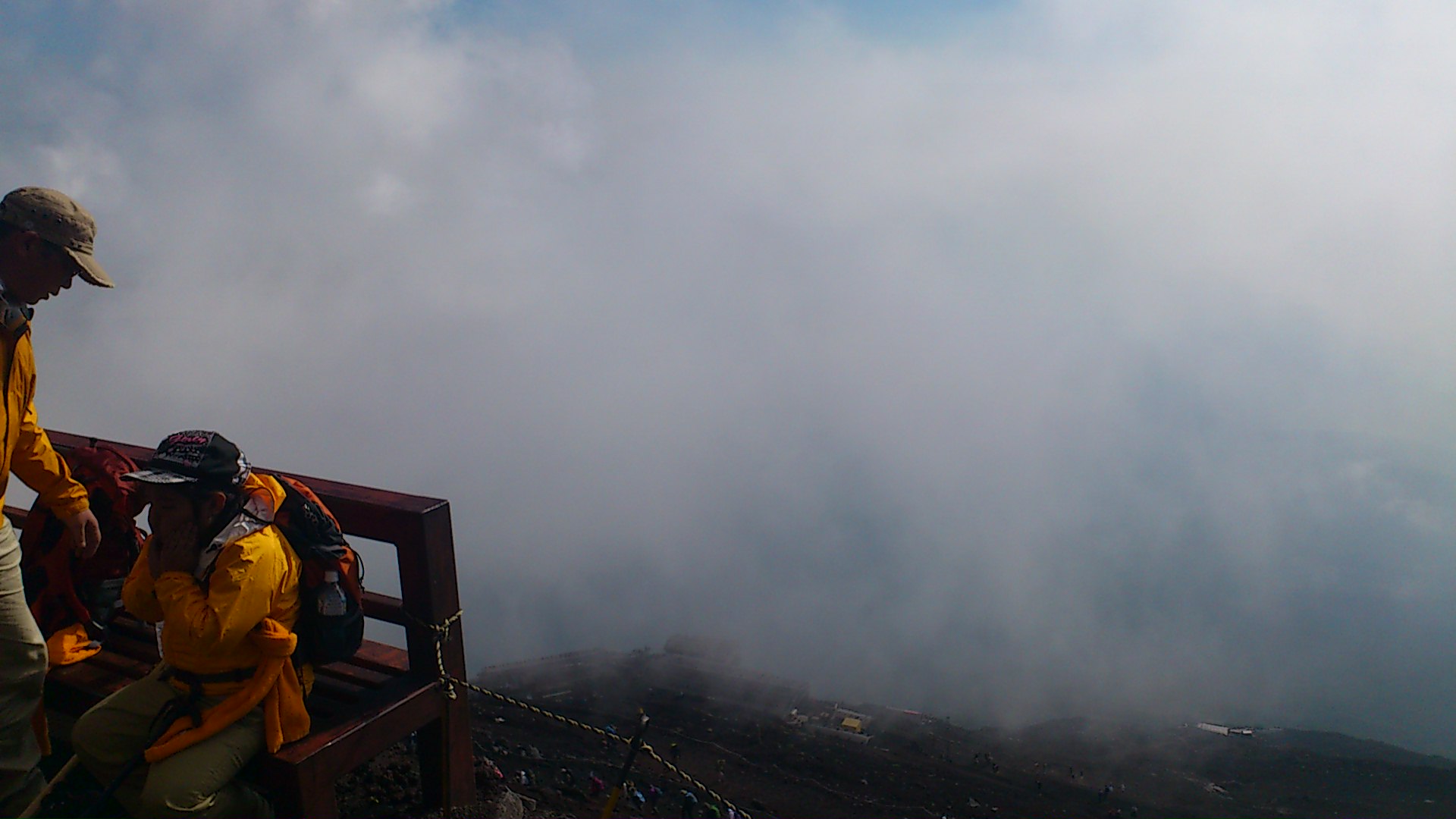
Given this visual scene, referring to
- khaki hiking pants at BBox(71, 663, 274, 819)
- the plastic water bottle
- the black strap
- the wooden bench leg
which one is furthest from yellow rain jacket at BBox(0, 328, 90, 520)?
the wooden bench leg

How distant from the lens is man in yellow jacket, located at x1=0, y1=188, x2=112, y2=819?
3.34m

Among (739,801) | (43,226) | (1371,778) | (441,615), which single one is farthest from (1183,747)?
(43,226)

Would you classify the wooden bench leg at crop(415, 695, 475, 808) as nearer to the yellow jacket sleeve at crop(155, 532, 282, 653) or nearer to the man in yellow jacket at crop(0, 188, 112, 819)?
the yellow jacket sleeve at crop(155, 532, 282, 653)

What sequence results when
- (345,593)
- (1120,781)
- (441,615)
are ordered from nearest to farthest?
(345,593), (441,615), (1120,781)

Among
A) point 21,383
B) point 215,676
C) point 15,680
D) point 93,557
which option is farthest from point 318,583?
point 93,557

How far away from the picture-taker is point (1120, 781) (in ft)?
56.0

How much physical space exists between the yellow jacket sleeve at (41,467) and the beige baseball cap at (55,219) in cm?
43

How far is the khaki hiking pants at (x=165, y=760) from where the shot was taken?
292cm

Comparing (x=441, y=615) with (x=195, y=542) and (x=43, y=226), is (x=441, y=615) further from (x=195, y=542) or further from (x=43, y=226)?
(x=43, y=226)

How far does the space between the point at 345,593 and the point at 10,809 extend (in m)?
1.69

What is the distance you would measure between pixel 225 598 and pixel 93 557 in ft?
6.83

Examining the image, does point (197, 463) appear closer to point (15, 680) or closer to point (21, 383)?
point (21, 383)

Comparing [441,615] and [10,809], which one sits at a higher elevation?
[441,615]

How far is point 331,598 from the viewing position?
3.21m
